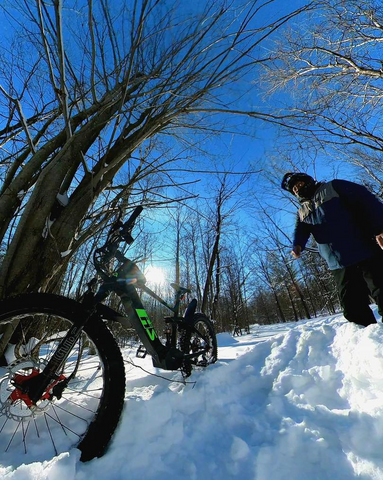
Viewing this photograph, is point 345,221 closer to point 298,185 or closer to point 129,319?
point 298,185

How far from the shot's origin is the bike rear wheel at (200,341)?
2.51 meters

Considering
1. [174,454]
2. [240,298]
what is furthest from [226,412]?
[240,298]

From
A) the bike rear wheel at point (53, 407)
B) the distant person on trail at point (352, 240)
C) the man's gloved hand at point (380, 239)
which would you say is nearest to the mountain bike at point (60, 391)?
the bike rear wheel at point (53, 407)

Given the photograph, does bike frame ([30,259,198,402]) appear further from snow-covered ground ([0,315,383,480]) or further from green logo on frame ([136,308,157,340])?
snow-covered ground ([0,315,383,480])

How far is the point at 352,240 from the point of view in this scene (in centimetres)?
205

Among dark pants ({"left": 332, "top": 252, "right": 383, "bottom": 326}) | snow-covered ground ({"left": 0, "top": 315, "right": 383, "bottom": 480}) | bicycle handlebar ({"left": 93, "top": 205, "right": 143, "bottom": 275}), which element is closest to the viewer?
snow-covered ground ({"left": 0, "top": 315, "right": 383, "bottom": 480})

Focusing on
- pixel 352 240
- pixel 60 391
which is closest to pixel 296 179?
pixel 352 240

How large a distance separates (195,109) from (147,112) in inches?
29.6

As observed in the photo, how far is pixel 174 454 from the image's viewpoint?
1112mm

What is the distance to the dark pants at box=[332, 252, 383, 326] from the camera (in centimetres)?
198

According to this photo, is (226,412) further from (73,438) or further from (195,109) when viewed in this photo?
(195,109)

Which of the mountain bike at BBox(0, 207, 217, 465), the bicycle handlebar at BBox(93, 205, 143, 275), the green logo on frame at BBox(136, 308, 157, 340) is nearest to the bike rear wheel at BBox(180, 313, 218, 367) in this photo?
the green logo on frame at BBox(136, 308, 157, 340)

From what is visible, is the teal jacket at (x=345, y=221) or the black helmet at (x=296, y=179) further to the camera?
the black helmet at (x=296, y=179)

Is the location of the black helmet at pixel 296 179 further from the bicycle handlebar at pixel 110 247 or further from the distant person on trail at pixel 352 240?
the bicycle handlebar at pixel 110 247
